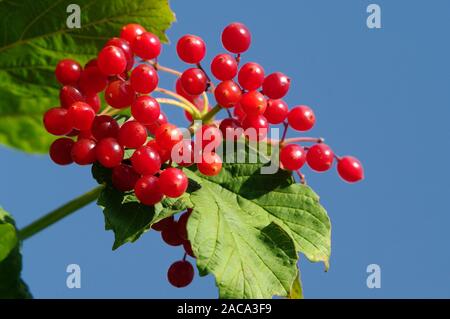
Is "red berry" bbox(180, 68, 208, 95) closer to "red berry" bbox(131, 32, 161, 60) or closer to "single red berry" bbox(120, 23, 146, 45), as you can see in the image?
"red berry" bbox(131, 32, 161, 60)

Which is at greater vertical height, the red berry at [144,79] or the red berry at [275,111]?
the red berry at [144,79]

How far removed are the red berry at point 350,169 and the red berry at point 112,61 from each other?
0.92 m

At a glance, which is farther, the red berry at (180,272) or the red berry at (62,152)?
the red berry at (180,272)

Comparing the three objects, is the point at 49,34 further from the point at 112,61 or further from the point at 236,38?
the point at 236,38

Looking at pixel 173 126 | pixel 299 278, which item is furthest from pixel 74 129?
pixel 299 278

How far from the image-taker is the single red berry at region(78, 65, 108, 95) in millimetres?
2783

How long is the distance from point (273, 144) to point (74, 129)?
736 mm

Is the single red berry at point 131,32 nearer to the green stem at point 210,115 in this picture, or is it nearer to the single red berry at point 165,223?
the green stem at point 210,115

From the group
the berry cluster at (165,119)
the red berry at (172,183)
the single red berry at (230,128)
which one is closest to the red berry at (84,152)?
the berry cluster at (165,119)

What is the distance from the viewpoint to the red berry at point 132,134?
260cm

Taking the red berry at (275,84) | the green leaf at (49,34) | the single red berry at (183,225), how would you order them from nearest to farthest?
the single red berry at (183,225), the red berry at (275,84), the green leaf at (49,34)

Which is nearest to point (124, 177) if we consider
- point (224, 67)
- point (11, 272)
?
point (224, 67)
